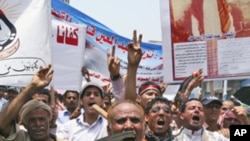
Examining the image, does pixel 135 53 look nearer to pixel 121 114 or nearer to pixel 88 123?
pixel 121 114

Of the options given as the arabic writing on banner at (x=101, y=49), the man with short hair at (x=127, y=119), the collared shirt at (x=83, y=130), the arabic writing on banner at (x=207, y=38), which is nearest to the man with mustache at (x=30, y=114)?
the man with short hair at (x=127, y=119)

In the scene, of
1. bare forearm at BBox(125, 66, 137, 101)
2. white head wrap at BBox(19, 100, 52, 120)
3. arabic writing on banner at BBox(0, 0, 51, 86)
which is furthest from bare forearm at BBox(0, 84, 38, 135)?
arabic writing on banner at BBox(0, 0, 51, 86)

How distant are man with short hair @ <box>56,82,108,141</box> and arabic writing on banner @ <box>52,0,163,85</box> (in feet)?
10.5

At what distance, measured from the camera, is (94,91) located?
6.21 m

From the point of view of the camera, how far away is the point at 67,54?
8.41 m

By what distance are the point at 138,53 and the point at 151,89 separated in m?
1.22

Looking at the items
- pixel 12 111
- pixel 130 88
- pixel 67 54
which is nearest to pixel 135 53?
pixel 130 88

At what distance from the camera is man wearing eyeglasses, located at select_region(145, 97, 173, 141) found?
520 cm

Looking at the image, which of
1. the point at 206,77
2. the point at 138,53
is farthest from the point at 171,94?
the point at 138,53

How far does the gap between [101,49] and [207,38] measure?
123 inches

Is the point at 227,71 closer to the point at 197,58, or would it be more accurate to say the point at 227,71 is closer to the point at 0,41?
the point at 197,58

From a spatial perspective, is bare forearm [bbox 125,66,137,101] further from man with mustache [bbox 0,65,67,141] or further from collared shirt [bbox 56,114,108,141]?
collared shirt [bbox 56,114,108,141]

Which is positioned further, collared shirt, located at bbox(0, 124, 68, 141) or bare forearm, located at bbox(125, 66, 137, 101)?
bare forearm, located at bbox(125, 66, 137, 101)

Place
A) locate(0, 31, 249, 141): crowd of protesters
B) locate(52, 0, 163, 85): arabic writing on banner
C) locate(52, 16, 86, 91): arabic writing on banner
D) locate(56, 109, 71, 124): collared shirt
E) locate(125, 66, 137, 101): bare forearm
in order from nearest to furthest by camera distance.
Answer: locate(0, 31, 249, 141): crowd of protesters, locate(125, 66, 137, 101): bare forearm, locate(56, 109, 71, 124): collared shirt, locate(52, 16, 86, 91): arabic writing on banner, locate(52, 0, 163, 85): arabic writing on banner
